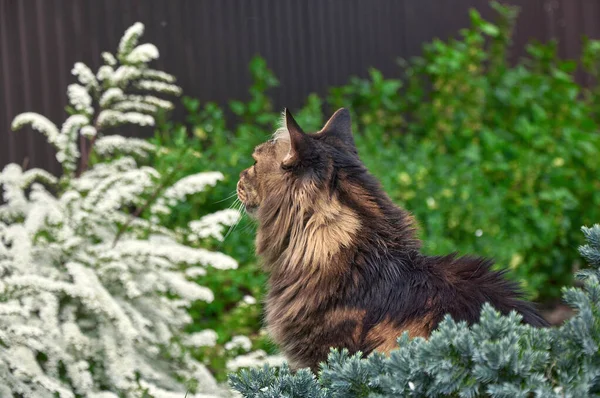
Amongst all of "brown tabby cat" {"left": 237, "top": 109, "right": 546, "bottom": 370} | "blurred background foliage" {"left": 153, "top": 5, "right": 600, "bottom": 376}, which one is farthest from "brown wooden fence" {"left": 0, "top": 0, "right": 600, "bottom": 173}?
"brown tabby cat" {"left": 237, "top": 109, "right": 546, "bottom": 370}

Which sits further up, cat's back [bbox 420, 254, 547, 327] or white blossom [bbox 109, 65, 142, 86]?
white blossom [bbox 109, 65, 142, 86]

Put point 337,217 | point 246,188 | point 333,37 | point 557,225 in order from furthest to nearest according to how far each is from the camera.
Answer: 1. point 333,37
2. point 557,225
3. point 246,188
4. point 337,217

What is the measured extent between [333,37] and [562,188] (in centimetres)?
267

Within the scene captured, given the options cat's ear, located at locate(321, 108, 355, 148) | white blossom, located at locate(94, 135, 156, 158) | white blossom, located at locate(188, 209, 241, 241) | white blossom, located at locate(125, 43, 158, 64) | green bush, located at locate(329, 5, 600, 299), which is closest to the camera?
cat's ear, located at locate(321, 108, 355, 148)

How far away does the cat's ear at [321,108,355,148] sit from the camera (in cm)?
359

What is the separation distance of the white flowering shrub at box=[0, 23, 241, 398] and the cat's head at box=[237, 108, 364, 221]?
82cm

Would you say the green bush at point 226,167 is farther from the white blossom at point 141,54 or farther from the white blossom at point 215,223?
the white blossom at point 141,54

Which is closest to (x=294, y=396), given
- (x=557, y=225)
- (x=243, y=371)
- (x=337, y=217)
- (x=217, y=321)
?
(x=243, y=371)

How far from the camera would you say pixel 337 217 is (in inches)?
127

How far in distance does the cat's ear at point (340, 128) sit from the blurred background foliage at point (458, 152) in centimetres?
159

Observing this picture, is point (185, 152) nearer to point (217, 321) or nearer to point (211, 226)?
point (211, 226)

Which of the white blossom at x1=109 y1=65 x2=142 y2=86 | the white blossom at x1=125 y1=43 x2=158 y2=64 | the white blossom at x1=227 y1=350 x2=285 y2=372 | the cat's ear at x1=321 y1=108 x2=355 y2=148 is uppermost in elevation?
the white blossom at x1=125 y1=43 x2=158 y2=64

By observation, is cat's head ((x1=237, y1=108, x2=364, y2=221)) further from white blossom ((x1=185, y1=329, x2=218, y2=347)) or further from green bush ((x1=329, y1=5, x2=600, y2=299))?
green bush ((x1=329, y1=5, x2=600, y2=299))

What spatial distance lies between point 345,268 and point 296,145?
51cm
